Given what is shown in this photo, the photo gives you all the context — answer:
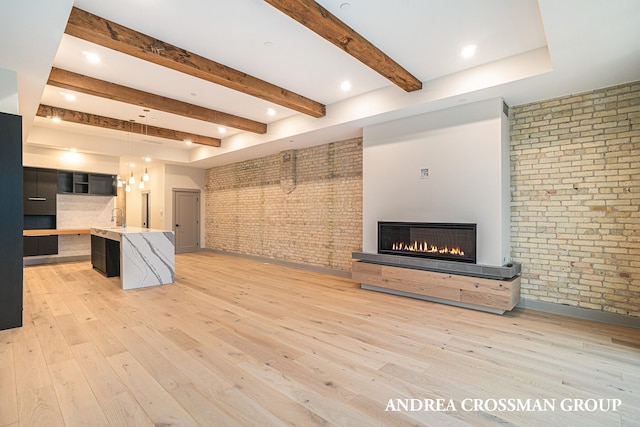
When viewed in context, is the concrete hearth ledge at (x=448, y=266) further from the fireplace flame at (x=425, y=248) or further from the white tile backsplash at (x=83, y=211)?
the white tile backsplash at (x=83, y=211)

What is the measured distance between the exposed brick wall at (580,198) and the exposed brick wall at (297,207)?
9.56ft

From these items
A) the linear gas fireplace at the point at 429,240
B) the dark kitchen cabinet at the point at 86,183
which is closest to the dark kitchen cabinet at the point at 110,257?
the dark kitchen cabinet at the point at 86,183

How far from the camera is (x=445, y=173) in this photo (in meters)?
4.68

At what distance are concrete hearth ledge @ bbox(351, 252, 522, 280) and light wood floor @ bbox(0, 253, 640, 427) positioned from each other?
21.0 inches

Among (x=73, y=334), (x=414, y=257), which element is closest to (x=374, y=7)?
(x=414, y=257)

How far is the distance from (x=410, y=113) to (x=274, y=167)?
433 centimetres

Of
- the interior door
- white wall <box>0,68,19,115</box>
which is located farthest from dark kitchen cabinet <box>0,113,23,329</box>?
the interior door

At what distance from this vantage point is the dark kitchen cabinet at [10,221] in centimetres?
346

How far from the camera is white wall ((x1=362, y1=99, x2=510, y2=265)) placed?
4.25 meters

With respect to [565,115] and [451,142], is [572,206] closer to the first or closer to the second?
[565,115]

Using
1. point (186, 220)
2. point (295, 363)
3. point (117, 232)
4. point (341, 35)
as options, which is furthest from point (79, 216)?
point (341, 35)

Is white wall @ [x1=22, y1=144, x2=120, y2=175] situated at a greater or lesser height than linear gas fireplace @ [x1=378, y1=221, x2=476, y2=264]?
greater

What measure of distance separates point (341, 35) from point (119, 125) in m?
5.73

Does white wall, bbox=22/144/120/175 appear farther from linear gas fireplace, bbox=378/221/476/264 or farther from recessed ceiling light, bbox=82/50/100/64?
linear gas fireplace, bbox=378/221/476/264
